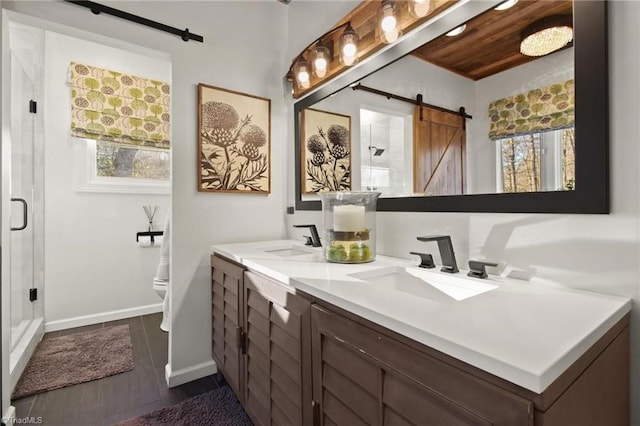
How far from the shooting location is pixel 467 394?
54 centimetres

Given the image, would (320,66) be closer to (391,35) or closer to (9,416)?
(391,35)

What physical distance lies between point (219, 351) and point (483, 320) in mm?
1622

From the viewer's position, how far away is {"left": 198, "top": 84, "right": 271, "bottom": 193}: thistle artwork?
1944mm

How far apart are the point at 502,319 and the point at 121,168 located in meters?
3.37

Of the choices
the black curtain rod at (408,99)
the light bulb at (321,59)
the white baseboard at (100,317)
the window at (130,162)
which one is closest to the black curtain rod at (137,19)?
the light bulb at (321,59)

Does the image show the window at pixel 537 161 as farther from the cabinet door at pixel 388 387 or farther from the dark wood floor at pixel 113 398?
the dark wood floor at pixel 113 398

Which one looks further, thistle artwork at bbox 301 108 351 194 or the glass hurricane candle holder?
thistle artwork at bbox 301 108 351 194

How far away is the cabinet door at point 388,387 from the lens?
514 mm

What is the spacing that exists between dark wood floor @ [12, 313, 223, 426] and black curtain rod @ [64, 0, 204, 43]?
2089 millimetres

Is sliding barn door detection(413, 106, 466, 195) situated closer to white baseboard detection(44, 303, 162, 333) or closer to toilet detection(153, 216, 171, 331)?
toilet detection(153, 216, 171, 331)

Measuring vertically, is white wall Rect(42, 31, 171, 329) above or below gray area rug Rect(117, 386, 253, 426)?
above

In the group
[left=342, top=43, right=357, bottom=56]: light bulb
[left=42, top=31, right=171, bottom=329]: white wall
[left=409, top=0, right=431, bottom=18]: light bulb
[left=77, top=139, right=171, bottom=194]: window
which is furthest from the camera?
[left=77, top=139, right=171, bottom=194]: window

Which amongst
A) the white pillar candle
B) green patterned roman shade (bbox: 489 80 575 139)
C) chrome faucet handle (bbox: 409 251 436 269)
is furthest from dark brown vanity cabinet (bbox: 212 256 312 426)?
green patterned roman shade (bbox: 489 80 575 139)

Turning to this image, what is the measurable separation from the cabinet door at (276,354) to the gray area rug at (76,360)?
1.27 meters
